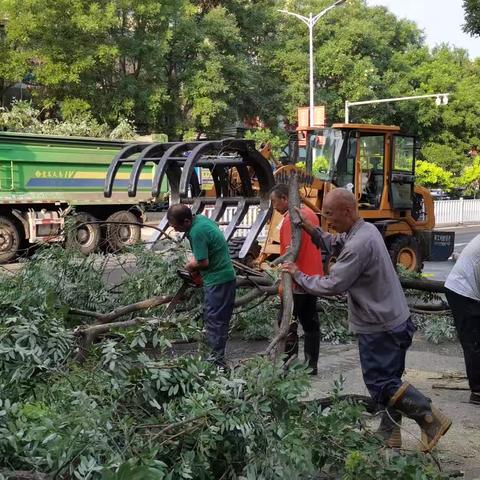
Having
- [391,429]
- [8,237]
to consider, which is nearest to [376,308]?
[391,429]

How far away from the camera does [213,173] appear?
9.96 metres

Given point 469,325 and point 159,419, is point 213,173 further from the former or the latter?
point 159,419

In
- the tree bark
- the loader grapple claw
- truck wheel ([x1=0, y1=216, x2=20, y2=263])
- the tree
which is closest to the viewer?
the tree bark

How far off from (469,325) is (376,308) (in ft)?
4.97

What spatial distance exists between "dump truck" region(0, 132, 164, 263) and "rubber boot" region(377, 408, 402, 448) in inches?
432

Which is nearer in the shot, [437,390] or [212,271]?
[212,271]

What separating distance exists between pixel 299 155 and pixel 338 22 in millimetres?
29354

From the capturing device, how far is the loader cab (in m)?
12.5

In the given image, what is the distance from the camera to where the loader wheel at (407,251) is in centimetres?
1321

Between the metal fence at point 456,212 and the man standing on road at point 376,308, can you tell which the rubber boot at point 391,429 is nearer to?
the man standing on road at point 376,308

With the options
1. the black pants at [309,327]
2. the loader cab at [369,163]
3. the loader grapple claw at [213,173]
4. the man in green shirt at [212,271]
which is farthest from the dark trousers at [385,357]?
the loader cab at [369,163]

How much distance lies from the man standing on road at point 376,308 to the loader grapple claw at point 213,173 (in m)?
3.90

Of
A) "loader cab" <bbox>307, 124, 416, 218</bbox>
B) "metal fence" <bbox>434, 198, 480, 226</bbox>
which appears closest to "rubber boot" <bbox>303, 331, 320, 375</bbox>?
"loader cab" <bbox>307, 124, 416, 218</bbox>

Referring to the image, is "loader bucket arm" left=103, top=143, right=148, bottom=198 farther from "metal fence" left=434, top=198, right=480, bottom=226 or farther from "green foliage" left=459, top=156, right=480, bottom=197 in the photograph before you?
"green foliage" left=459, top=156, right=480, bottom=197
